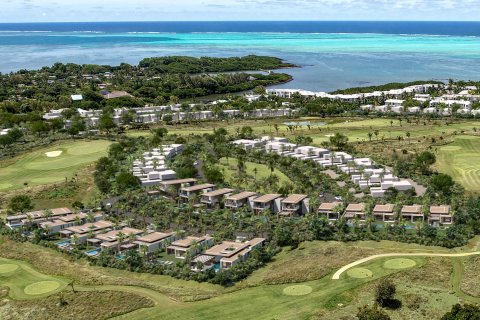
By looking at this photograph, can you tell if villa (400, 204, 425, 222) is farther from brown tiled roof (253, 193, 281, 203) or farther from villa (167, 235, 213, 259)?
villa (167, 235, 213, 259)

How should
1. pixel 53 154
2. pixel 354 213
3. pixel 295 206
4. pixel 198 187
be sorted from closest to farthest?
pixel 354 213
pixel 295 206
pixel 198 187
pixel 53 154

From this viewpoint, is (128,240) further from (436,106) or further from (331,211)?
(436,106)

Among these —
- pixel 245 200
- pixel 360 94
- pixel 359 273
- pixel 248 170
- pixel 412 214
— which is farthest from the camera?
pixel 360 94

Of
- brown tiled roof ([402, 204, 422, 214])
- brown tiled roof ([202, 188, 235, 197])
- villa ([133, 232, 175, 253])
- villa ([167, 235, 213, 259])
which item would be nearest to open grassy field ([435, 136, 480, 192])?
brown tiled roof ([402, 204, 422, 214])

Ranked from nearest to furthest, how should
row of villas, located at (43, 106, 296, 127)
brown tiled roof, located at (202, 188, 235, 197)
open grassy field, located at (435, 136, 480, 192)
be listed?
brown tiled roof, located at (202, 188, 235, 197) → open grassy field, located at (435, 136, 480, 192) → row of villas, located at (43, 106, 296, 127)

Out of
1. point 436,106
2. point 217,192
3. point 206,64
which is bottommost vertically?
point 217,192

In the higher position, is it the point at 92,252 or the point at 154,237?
the point at 154,237

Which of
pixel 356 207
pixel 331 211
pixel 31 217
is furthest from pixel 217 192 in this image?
pixel 31 217

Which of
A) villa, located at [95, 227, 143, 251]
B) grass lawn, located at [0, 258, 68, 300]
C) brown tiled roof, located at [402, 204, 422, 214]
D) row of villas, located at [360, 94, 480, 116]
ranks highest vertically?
row of villas, located at [360, 94, 480, 116]
